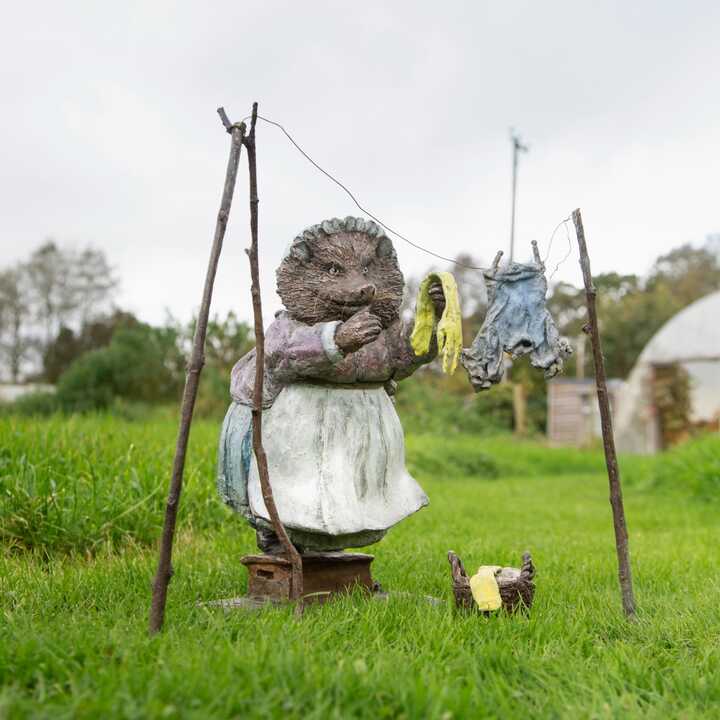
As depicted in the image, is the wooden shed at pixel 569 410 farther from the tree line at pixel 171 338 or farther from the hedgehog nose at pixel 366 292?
the hedgehog nose at pixel 366 292

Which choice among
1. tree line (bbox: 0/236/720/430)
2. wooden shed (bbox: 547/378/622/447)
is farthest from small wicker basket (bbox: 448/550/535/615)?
wooden shed (bbox: 547/378/622/447)

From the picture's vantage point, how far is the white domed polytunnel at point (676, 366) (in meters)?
17.6

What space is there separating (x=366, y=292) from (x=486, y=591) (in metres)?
1.17

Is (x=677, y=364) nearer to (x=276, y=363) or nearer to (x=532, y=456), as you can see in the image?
(x=532, y=456)

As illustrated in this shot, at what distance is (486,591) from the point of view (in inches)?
124

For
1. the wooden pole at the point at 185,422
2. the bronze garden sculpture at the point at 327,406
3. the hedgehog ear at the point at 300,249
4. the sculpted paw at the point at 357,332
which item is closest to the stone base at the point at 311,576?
the bronze garden sculpture at the point at 327,406

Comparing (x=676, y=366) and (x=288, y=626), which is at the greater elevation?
(x=676, y=366)

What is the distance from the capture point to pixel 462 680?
7.97ft

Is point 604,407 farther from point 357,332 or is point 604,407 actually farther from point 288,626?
point 288,626

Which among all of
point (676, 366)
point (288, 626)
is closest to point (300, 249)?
point (288, 626)

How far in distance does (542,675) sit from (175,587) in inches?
67.3

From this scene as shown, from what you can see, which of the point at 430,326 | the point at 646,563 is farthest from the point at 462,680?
the point at 646,563

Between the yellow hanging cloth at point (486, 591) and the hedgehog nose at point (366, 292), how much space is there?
1.10 meters

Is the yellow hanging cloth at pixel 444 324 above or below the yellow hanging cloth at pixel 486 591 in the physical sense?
above
